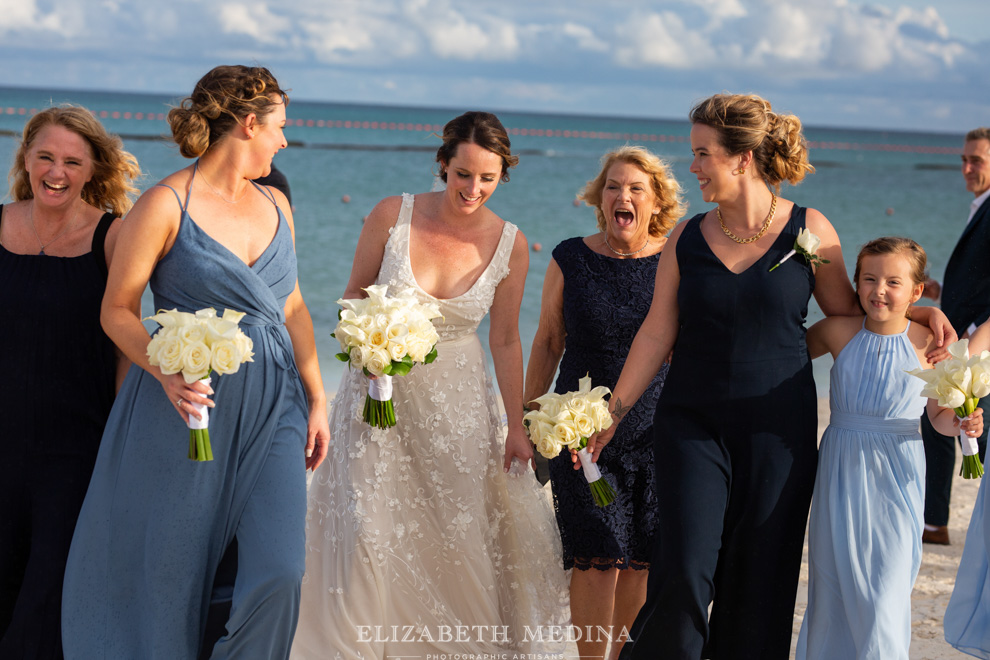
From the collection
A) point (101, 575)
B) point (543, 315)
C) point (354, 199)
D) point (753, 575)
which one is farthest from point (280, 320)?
point (354, 199)

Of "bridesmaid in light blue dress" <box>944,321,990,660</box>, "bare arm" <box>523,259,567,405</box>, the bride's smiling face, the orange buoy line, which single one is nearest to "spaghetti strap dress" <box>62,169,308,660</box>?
the bride's smiling face

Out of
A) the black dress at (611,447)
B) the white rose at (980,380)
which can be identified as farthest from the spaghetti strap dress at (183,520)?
the white rose at (980,380)

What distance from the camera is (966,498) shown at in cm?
805

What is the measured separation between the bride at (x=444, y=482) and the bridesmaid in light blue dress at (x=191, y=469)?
96 centimetres

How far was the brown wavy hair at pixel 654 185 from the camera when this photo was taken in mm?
4859

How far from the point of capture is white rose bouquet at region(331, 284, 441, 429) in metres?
3.90

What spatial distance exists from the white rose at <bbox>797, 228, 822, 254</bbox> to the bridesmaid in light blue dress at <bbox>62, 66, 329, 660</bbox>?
206 centimetres

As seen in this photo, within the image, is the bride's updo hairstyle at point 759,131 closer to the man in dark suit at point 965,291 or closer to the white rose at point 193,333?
the white rose at point 193,333

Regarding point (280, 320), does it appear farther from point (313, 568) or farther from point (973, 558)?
point (973, 558)

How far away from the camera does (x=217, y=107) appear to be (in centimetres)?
355

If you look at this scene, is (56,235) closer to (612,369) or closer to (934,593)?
(612,369)

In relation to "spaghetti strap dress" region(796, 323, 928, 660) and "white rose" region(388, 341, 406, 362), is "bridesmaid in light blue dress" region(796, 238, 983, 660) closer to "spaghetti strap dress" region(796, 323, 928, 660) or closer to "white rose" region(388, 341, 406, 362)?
"spaghetti strap dress" region(796, 323, 928, 660)

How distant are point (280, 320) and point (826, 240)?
220 cm

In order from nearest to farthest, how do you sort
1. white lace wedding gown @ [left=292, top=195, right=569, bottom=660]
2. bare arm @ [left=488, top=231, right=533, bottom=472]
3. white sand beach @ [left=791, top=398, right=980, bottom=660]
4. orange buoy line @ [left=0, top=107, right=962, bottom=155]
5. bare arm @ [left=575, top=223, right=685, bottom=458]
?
bare arm @ [left=575, top=223, right=685, bottom=458] < white lace wedding gown @ [left=292, top=195, right=569, bottom=660] < bare arm @ [left=488, top=231, right=533, bottom=472] < white sand beach @ [left=791, top=398, right=980, bottom=660] < orange buoy line @ [left=0, top=107, right=962, bottom=155]
